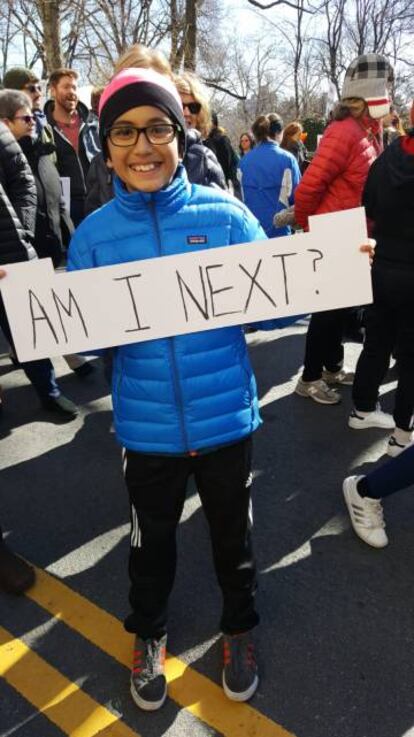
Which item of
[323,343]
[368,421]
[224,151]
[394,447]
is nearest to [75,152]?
[323,343]

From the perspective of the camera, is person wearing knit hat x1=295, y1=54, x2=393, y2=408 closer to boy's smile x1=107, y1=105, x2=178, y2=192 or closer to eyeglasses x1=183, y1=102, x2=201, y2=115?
eyeglasses x1=183, y1=102, x2=201, y2=115

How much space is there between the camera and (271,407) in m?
3.66

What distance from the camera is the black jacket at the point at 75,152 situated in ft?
14.5

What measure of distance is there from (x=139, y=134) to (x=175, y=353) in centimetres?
57

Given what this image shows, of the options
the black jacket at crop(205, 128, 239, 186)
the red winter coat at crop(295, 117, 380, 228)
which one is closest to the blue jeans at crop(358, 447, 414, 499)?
the red winter coat at crop(295, 117, 380, 228)

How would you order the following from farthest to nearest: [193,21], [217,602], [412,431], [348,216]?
[193,21] < [412,431] < [217,602] < [348,216]

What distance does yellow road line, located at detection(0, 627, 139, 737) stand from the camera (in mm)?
1668

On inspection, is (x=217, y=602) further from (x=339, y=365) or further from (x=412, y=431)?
(x=339, y=365)

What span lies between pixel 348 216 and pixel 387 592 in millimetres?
1462

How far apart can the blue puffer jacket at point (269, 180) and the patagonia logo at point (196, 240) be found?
3.04 m

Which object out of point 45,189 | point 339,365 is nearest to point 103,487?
point 339,365

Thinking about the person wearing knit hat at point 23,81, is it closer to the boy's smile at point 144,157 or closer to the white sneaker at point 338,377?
the white sneaker at point 338,377

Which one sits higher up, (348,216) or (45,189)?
(45,189)

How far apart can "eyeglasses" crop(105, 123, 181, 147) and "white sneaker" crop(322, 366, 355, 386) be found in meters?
2.78
